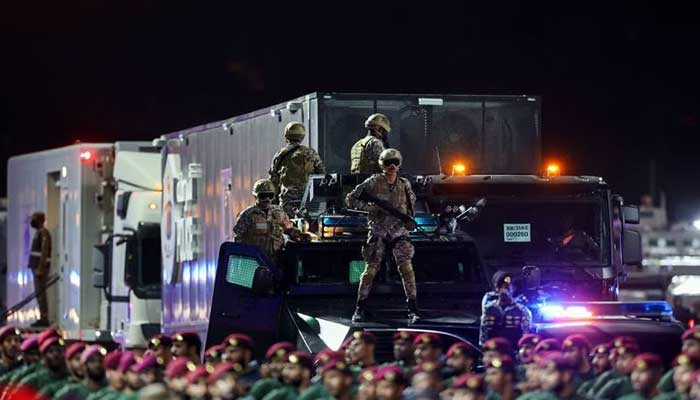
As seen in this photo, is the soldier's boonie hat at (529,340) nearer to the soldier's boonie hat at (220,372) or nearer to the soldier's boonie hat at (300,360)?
the soldier's boonie hat at (300,360)

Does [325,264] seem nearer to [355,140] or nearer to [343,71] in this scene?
[355,140]

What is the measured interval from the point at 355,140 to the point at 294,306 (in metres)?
4.10

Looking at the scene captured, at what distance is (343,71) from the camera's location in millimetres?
41094

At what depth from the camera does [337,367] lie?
1182cm

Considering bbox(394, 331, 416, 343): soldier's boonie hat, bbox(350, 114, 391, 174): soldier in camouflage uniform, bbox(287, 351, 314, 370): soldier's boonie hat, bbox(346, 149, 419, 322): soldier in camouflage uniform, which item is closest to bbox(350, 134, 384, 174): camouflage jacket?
bbox(350, 114, 391, 174): soldier in camouflage uniform

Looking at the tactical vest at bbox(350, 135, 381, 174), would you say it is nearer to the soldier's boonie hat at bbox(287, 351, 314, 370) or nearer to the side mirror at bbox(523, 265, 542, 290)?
the side mirror at bbox(523, 265, 542, 290)

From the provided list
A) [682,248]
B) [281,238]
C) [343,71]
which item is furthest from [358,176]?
[682,248]

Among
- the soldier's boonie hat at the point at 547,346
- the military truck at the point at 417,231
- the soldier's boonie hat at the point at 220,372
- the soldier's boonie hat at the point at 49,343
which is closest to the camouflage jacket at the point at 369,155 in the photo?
the military truck at the point at 417,231

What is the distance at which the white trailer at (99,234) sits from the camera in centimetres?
Result: 2434

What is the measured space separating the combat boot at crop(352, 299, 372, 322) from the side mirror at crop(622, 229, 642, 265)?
13.4 ft

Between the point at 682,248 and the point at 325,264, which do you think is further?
the point at 682,248

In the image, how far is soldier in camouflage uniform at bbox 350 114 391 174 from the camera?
58.4 ft

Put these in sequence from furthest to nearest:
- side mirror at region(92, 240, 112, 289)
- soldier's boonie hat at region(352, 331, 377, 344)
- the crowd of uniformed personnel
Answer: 1. side mirror at region(92, 240, 112, 289)
2. soldier's boonie hat at region(352, 331, 377, 344)
3. the crowd of uniformed personnel

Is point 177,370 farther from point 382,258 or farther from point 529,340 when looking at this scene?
point 382,258
